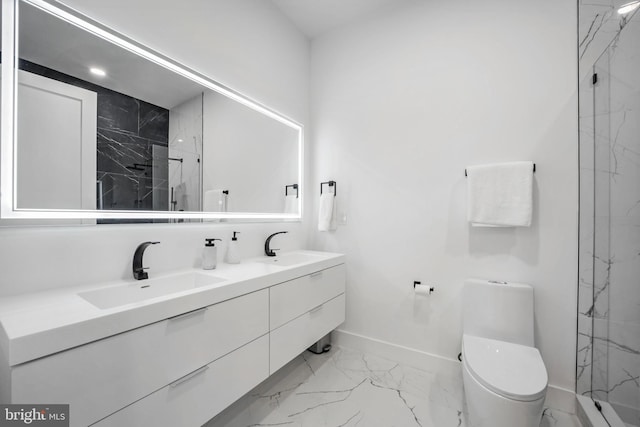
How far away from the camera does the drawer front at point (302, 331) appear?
4.94 feet

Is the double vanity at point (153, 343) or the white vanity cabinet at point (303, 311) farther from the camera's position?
the white vanity cabinet at point (303, 311)

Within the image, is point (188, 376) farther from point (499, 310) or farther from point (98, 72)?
point (499, 310)

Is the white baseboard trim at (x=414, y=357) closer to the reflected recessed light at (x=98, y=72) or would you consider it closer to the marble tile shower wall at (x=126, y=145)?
the marble tile shower wall at (x=126, y=145)

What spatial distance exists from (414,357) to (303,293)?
1.02m

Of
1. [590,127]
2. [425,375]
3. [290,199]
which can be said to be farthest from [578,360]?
[290,199]

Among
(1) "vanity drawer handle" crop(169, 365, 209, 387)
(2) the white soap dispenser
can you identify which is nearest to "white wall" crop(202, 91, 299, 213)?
(2) the white soap dispenser

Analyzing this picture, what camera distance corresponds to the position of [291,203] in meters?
2.42

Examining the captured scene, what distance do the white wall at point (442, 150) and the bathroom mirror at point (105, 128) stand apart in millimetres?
955

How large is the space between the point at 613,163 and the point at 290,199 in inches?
78.8

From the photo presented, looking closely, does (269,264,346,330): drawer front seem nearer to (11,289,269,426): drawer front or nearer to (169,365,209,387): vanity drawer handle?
(11,289,269,426): drawer front

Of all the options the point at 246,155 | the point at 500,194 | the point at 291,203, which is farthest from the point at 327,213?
the point at 500,194

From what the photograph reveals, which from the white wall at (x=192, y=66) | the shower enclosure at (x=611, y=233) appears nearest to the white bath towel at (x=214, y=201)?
the white wall at (x=192, y=66)

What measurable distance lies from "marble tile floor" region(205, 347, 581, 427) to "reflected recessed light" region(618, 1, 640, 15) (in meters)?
2.04

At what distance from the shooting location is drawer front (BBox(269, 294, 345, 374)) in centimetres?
150
